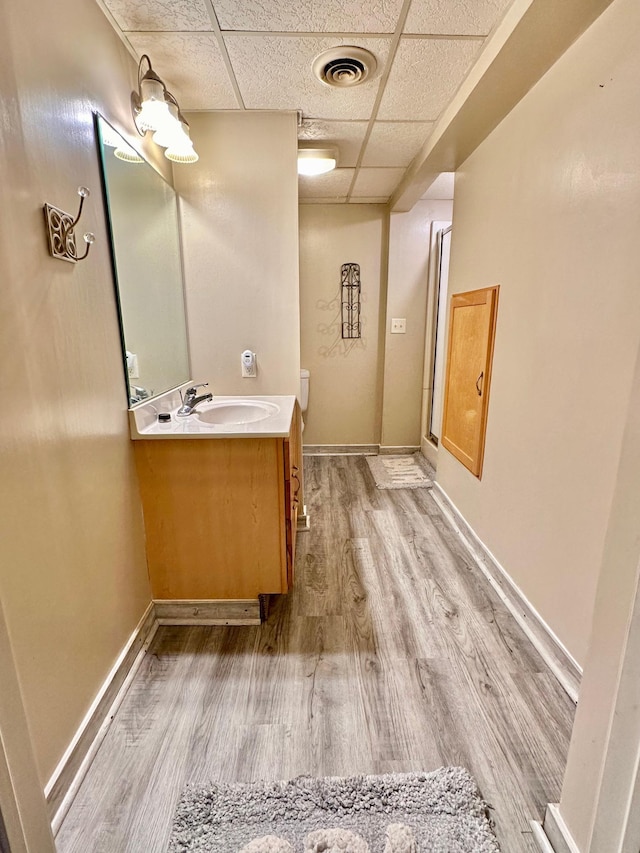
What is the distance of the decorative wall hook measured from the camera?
100 cm

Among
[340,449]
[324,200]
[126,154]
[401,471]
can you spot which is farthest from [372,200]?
[126,154]

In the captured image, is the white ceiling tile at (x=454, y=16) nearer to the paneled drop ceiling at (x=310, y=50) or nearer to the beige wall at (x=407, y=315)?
the paneled drop ceiling at (x=310, y=50)

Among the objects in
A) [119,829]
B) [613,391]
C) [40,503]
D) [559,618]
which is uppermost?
[613,391]

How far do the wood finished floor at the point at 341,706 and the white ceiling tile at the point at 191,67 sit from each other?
2.24m

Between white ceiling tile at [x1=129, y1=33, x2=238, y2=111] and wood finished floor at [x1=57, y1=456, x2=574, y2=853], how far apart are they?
2237mm

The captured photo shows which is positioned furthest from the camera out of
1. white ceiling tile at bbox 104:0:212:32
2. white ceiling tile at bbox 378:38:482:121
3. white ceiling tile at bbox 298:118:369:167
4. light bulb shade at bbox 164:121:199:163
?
white ceiling tile at bbox 298:118:369:167

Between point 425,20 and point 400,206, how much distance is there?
75.5 inches

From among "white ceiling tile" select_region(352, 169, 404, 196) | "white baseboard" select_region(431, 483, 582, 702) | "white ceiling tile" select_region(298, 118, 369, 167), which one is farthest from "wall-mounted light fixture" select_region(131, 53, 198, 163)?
"white baseboard" select_region(431, 483, 582, 702)

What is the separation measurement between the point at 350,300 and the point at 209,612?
9.17ft

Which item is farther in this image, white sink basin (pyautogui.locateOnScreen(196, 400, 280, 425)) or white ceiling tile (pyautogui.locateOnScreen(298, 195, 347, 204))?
white ceiling tile (pyautogui.locateOnScreen(298, 195, 347, 204))

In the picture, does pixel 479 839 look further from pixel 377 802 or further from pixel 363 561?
pixel 363 561

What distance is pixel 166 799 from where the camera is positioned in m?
1.04

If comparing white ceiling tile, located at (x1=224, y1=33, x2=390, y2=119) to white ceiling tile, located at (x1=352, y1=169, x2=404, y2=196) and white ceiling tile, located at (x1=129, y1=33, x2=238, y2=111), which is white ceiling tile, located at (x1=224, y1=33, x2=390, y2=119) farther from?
white ceiling tile, located at (x1=352, y1=169, x2=404, y2=196)

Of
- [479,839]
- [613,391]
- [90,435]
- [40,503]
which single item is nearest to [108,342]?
[90,435]
